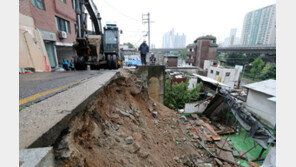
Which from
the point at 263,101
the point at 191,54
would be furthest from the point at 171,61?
the point at 191,54

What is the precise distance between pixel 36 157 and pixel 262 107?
16.6 m

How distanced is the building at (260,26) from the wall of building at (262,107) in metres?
50.5

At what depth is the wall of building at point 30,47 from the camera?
695 centimetres

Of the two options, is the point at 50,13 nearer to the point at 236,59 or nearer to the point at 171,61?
the point at 171,61

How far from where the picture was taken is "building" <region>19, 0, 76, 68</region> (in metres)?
8.95

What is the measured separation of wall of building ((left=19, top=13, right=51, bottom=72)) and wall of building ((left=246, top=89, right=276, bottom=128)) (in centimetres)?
1836

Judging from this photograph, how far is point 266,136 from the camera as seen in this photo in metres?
6.25

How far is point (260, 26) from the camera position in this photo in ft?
179

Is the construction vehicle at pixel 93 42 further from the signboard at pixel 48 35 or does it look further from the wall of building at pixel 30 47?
the signboard at pixel 48 35

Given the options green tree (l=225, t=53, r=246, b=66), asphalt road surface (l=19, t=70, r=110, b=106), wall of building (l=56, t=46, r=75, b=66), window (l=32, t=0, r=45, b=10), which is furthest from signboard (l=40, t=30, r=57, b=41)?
green tree (l=225, t=53, r=246, b=66)

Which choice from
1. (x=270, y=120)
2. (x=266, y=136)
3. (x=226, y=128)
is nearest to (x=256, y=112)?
(x=270, y=120)

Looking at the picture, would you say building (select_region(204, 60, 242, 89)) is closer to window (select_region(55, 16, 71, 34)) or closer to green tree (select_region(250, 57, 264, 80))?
green tree (select_region(250, 57, 264, 80))

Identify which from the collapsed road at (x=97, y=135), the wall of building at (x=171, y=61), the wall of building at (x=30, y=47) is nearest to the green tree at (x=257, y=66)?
the wall of building at (x=171, y=61)

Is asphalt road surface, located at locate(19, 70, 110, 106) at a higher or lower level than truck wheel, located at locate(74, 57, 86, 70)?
lower
